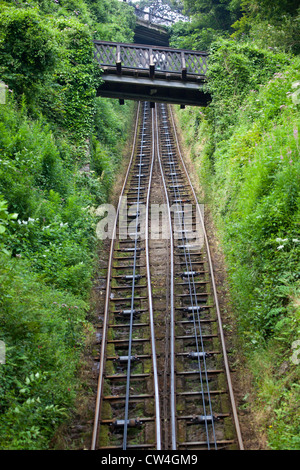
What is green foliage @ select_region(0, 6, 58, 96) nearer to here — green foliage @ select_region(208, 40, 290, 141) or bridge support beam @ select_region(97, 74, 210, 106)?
bridge support beam @ select_region(97, 74, 210, 106)

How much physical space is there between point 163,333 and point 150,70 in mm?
11423

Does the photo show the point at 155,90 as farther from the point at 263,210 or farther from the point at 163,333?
the point at 163,333

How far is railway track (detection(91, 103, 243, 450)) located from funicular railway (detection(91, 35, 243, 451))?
0.07 ft

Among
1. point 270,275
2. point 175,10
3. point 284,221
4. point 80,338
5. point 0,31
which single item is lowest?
point 80,338

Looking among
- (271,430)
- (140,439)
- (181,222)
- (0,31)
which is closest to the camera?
(271,430)

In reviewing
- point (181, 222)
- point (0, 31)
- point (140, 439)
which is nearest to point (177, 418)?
point (140, 439)

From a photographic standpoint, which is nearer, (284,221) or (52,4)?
(284,221)

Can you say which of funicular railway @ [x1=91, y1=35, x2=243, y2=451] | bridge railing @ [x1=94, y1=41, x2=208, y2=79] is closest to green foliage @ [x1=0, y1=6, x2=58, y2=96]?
funicular railway @ [x1=91, y1=35, x2=243, y2=451]

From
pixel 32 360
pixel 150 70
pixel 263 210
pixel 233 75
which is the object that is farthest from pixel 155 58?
pixel 32 360

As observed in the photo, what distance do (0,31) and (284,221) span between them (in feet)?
33.1

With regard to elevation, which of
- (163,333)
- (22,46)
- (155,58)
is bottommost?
(163,333)

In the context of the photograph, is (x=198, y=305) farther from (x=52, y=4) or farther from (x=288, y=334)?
(x=52, y=4)

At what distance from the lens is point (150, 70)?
1584cm

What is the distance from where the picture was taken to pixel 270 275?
7.96 meters
